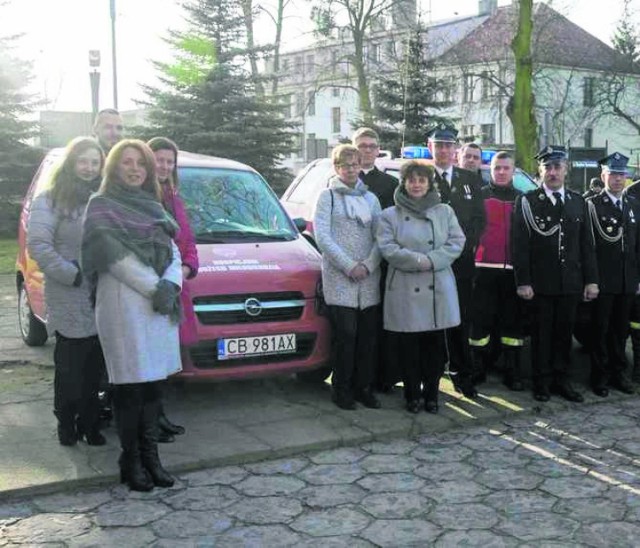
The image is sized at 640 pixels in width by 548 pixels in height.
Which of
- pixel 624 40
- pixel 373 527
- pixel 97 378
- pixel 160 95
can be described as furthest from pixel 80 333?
pixel 624 40

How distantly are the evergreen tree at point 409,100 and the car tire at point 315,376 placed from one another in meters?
16.9

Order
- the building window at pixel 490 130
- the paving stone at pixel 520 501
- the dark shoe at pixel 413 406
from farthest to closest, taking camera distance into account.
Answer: the building window at pixel 490 130
the dark shoe at pixel 413 406
the paving stone at pixel 520 501

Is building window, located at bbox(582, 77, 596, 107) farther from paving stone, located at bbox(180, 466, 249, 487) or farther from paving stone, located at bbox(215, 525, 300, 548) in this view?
paving stone, located at bbox(215, 525, 300, 548)

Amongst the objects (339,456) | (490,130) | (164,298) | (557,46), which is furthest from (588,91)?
(164,298)

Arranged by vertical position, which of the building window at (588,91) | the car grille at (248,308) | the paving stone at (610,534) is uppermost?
the building window at (588,91)

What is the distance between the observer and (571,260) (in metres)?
6.09

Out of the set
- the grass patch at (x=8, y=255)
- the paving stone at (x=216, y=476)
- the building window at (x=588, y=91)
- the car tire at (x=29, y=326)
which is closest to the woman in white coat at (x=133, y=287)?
the paving stone at (x=216, y=476)

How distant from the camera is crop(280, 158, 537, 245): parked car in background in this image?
9211 mm

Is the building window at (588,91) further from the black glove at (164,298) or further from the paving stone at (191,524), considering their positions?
the paving stone at (191,524)

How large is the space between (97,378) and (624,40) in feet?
162

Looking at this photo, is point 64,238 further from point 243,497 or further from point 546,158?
point 546,158

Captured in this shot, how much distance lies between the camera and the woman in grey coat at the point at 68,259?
463cm

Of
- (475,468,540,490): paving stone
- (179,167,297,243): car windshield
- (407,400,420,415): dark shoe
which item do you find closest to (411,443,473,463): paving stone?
(475,468,540,490): paving stone

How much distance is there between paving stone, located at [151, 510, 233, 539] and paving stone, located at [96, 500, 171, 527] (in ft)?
0.24
